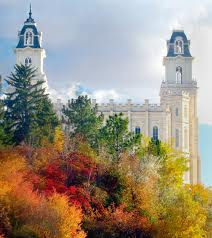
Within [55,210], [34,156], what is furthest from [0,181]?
[34,156]

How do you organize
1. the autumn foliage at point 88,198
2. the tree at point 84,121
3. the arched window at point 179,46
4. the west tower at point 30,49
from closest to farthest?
1. the autumn foliage at point 88,198
2. the tree at point 84,121
3. the west tower at point 30,49
4. the arched window at point 179,46

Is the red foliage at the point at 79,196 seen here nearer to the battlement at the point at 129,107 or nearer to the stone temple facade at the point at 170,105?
the stone temple facade at the point at 170,105

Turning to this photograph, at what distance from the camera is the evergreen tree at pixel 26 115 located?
5138 cm

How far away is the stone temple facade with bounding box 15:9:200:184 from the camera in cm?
8081

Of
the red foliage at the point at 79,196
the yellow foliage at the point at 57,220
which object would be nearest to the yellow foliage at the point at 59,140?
the red foliage at the point at 79,196

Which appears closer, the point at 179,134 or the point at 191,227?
the point at 191,227

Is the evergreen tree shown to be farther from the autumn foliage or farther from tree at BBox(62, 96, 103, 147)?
the autumn foliage

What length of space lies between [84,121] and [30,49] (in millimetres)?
32006

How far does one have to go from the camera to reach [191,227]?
4428cm

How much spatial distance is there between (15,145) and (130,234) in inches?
441

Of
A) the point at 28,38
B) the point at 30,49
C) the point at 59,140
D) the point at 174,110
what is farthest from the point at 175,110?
the point at 59,140

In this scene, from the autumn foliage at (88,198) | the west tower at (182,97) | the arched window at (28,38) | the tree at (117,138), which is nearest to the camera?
the autumn foliage at (88,198)

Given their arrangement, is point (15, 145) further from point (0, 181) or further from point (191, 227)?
point (191, 227)

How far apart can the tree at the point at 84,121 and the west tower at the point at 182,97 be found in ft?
74.8
